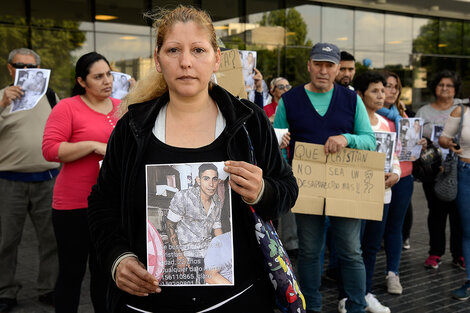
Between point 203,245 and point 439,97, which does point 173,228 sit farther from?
point 439,97

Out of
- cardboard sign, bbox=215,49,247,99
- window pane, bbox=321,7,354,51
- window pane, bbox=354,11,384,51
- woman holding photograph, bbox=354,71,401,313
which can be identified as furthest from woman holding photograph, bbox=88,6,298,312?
window pane, bbox=354,11,384,51

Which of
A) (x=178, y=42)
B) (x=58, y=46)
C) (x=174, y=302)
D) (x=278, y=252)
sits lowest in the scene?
(x=174, y=302)

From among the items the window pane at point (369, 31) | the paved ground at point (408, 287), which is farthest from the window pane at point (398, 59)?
the paved ground at point (408, 287)

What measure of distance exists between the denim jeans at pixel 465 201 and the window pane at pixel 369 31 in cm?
1173

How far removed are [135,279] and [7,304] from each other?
12.4 feet

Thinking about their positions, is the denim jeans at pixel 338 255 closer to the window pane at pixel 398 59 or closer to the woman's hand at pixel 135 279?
the woman's hand at pixel 135 279

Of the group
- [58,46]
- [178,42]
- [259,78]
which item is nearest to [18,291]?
[259,78]

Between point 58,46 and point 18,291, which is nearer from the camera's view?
point 18,291

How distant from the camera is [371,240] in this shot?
5.09m

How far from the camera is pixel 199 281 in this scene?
1.88m

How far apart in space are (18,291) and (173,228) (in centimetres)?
433

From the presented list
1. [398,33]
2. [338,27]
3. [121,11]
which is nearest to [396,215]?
[121,11]

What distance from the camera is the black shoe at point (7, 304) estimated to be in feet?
16.3

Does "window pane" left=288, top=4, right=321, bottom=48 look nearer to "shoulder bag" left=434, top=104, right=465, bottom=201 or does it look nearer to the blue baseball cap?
"shoulder bag" left=434, top=104, right=465, bottom=201
